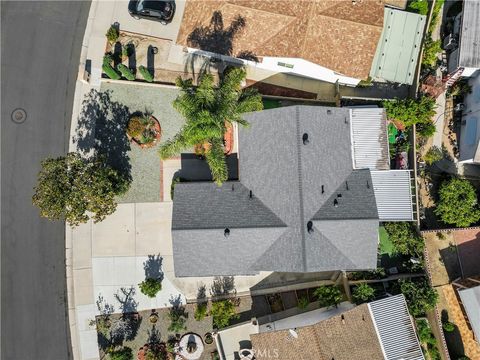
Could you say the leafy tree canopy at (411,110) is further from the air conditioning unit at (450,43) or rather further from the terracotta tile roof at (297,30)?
the air conditioning unit at (450,43)

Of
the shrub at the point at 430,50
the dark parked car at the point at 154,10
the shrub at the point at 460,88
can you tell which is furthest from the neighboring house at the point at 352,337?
the dark parked car at the point at 154,10

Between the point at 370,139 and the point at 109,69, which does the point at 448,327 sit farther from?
the point at 109,69

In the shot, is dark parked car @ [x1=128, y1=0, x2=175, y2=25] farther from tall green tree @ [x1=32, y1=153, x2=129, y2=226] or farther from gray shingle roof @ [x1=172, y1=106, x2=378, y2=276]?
tall green tree @ [x1=32, y1=153, x2=129, y2=226]

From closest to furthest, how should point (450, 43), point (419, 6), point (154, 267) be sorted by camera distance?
point (154, 267)
point (419, 6)
point (450, 43)

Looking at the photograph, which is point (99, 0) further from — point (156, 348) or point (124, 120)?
point (156, 348)

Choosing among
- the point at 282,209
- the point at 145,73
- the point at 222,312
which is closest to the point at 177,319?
the point at 222,312

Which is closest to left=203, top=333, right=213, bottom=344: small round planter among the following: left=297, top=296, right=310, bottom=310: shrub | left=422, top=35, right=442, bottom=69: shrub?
left=297, top=296, right=310, bottom=310: shrub

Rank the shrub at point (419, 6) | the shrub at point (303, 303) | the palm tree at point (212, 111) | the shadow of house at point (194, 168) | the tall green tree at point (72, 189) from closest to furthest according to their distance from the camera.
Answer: the palm tree at point (212, 111) → the tall green tree at point (72, 189) → the shrub at point (303, 303) → the shrub at point (419, 6) → the shadow of house at point (194, 168)
